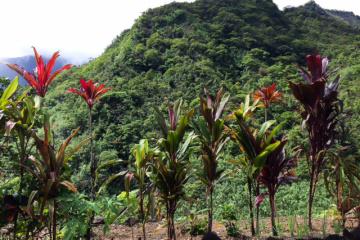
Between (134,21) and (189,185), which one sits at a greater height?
(134,21)

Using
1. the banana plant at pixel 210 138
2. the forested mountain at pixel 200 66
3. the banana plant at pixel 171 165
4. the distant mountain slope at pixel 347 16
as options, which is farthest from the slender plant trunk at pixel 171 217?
the distant mountain slope at pixel 347 16

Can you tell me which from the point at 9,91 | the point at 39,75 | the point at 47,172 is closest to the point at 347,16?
the point at 39,75

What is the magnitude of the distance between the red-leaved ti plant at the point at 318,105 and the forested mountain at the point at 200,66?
12.8 feet

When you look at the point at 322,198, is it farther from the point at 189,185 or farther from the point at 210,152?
the point at 210,152

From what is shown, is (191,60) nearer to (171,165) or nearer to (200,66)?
(200,66)

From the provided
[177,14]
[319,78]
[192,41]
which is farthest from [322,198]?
[177,14]

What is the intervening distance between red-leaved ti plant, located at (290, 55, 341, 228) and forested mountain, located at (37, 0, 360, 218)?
3.91m

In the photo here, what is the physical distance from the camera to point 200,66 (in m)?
18.6

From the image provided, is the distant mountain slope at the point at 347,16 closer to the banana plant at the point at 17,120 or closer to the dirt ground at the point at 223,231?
the dirt ground at the point at 223,231

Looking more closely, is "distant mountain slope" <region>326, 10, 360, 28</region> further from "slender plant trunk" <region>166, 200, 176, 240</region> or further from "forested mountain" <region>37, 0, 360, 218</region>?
"slender plant trunk" <region>166, 200, 176, 240</region>

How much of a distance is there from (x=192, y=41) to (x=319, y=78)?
17.6 metres

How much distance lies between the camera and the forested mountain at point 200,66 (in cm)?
1405

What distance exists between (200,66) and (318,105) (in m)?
14.6

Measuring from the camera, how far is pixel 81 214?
345 cm
